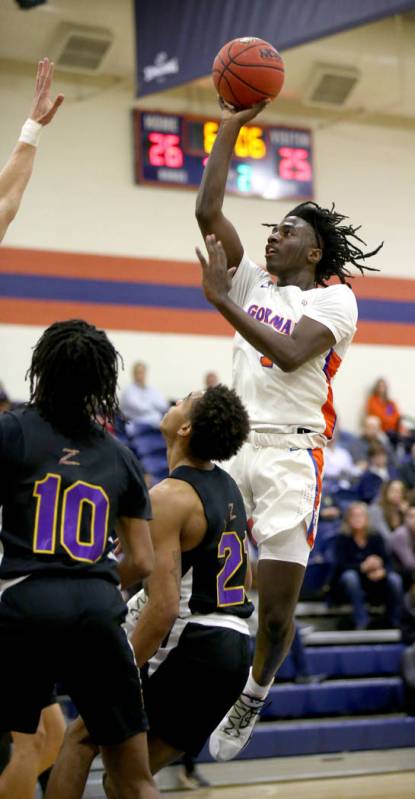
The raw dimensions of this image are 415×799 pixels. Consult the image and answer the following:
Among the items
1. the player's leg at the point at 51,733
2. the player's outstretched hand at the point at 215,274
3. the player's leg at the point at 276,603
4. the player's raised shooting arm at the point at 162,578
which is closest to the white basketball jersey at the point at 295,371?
the player's outstretched hand at the point at 215,274

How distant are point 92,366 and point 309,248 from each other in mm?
1888

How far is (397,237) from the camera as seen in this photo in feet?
51.9

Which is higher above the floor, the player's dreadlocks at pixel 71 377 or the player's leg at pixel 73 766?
the player's dreadlocks at pixel 71 377

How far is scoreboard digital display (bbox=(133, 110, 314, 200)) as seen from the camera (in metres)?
14.2

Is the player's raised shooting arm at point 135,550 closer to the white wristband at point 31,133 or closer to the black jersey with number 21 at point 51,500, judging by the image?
the black jersey with number 21 at point 51,500

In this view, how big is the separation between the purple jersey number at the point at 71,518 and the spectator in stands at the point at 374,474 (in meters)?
8.70

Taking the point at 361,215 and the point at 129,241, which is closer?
the point at 129,241

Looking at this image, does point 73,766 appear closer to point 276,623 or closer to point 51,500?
point 51,500

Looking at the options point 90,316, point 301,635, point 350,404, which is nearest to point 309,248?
point 301,635

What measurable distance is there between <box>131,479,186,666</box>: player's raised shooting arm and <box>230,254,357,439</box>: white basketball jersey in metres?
1.02

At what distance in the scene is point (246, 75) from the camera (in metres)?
4.93

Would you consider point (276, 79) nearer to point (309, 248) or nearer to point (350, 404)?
point (309, 248)

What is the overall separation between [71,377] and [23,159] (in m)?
1.02

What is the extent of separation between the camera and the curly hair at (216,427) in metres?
4.14
